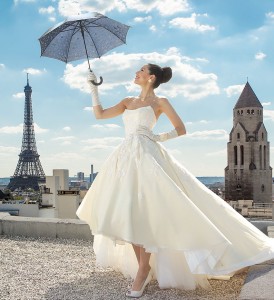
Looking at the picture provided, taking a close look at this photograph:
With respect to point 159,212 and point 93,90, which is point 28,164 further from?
point 159,212

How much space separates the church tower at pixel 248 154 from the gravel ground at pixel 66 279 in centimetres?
7242

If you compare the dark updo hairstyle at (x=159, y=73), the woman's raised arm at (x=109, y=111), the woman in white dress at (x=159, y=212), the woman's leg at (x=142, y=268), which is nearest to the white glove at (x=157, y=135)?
the woman in white dress at (x=159, y=212)

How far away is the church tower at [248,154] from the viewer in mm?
75938

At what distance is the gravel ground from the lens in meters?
4.02

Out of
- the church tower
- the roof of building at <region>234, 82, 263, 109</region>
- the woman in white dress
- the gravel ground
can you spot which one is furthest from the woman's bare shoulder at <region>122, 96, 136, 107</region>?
the roof of building at <region>234, 82, 263, 109</region>

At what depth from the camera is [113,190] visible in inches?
160

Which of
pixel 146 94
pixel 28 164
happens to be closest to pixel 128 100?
pixel 146 94

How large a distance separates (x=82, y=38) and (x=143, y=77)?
3.95ft

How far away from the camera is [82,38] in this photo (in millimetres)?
5184

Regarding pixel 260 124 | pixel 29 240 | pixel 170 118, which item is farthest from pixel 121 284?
pixel 260 124

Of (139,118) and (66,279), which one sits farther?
(66,279)

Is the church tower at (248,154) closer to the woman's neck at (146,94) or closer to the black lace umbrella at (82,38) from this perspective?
the black lace umbrella at (82,38)

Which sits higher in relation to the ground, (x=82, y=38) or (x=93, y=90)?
(x=82, y=38)

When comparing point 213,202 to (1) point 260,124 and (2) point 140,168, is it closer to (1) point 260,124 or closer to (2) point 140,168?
(2) point 140,168
